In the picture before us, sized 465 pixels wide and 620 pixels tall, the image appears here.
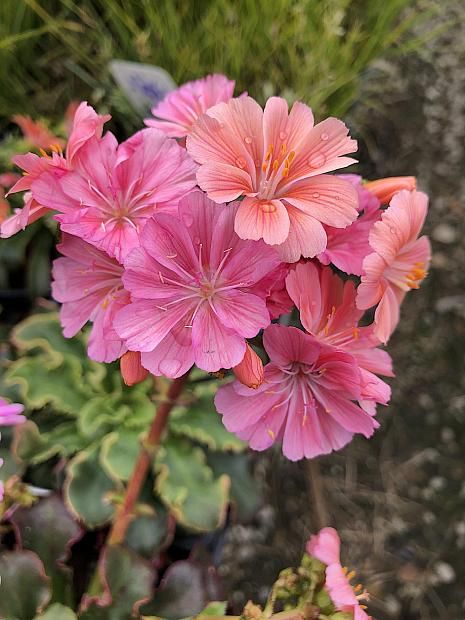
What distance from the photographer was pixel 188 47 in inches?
A: 52.4

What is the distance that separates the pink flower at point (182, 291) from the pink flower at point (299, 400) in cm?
4

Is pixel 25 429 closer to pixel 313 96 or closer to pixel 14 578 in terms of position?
pixel 14 578

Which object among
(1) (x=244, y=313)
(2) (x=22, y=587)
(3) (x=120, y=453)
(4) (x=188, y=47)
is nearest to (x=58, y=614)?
(2) (x=22, y=587)

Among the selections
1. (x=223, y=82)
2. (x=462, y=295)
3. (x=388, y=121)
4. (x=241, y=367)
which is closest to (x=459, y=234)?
(x=462, y=295)

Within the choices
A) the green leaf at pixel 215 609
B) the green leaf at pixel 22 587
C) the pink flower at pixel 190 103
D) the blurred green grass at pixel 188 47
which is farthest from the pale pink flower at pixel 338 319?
the blurred green grass at pixel 188 47

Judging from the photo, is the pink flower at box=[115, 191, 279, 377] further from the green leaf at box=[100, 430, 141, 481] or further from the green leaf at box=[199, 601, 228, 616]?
the green leaf at box=[100, 430, 141, 481]

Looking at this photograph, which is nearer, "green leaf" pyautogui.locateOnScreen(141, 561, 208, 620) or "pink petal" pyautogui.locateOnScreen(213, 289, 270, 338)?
"pink petal" pyautogui.locateOnScreen(213, 289, 270, 338)

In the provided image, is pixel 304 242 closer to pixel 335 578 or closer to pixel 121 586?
pixel 335 578

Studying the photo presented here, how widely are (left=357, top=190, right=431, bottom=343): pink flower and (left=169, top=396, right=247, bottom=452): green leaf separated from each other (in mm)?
531

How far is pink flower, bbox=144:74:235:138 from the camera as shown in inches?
26.6

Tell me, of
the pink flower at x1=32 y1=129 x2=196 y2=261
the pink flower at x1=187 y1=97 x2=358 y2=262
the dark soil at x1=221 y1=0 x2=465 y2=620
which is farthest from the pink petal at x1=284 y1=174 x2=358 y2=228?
the dark soil at x1=221 y1=0 x2=465 y2=620

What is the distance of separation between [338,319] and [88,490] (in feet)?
1.89

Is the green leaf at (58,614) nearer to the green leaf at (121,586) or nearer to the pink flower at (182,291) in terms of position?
the green leaf at (121,586)

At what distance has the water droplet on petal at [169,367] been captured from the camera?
0.54 meters
